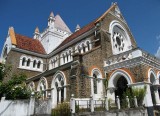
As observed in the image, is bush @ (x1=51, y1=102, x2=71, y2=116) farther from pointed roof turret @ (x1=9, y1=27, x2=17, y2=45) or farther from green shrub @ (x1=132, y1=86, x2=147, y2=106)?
pointed roof turret @ (x1=9, y1=27, x2=17, y2=45)

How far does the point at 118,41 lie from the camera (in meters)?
25.0

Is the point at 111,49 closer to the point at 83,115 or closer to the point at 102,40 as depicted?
the point at 102,40

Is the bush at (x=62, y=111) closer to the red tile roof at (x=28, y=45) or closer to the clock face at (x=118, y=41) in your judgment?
the clock face at (x=118, y=41)

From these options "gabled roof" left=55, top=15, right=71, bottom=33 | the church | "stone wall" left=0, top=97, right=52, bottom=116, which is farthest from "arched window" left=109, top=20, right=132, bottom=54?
"gabled roof" left=55, top=15, right=71, bottom=33

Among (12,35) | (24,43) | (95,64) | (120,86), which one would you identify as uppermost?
(12,35)

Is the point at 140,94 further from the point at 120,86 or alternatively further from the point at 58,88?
the point at 58,88

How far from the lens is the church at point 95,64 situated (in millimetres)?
15758

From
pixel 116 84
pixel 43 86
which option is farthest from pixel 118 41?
pixel 43 86

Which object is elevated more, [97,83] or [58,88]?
[97,83]

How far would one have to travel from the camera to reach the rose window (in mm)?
23741

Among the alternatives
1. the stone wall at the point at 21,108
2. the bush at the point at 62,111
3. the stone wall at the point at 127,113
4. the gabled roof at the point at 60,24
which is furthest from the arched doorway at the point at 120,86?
the gabled roof at the point at 60,24

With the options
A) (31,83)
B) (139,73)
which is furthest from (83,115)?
(31,83)

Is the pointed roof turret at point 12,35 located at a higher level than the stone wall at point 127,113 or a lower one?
higher

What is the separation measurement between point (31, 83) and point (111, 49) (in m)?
12.3
